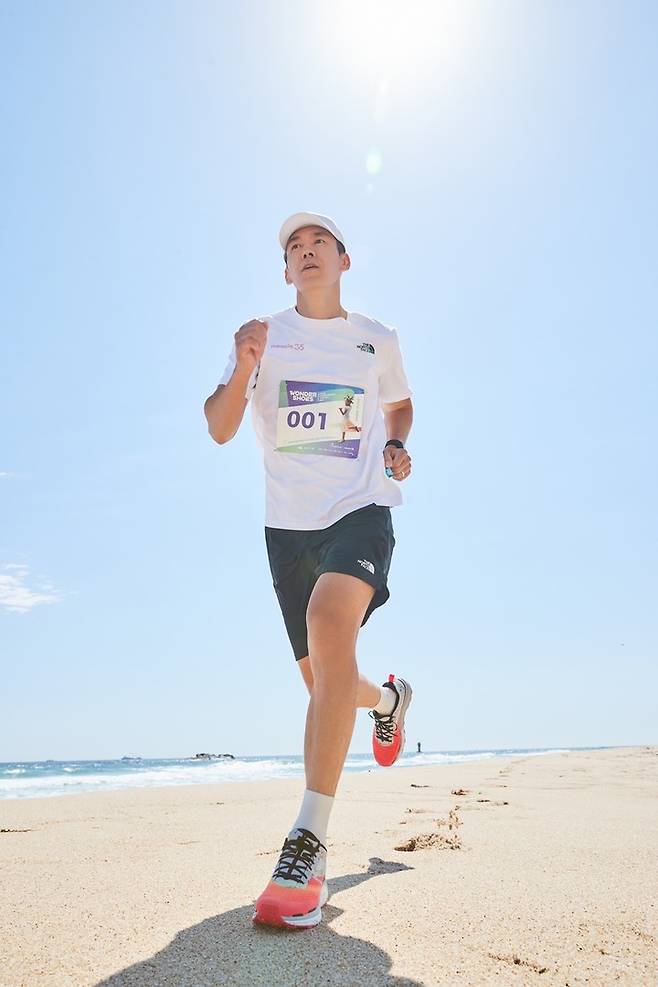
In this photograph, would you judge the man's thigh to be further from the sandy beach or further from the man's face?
the man's face

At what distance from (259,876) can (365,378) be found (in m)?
1.81

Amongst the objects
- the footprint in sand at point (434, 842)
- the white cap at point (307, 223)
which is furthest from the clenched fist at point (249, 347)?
the footprint in sand at point (434, 842)

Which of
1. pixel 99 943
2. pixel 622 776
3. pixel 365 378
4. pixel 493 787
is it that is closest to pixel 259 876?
pixel 99 943

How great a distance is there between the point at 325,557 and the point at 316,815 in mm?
820

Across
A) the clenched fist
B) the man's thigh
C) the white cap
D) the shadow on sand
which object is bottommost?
the shadow on sand

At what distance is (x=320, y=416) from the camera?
289 cm

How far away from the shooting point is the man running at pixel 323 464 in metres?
2.25

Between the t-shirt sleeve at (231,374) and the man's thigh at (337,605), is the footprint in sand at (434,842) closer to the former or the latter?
the man's thigh at (337,605)

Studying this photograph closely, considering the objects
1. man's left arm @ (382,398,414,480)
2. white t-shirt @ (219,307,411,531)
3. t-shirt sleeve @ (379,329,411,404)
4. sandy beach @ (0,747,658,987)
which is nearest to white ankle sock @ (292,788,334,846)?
sandy beach @ (0,747,658,987)

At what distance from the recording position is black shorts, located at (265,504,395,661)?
8.13 feet

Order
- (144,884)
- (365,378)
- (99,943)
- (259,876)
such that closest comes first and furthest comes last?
(99,943), (144,884), (259,876), (365,378)

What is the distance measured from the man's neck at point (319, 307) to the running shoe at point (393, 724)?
1.65 m

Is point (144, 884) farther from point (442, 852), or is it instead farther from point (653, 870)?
point (653, 870)

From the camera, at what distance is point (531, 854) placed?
263cm
